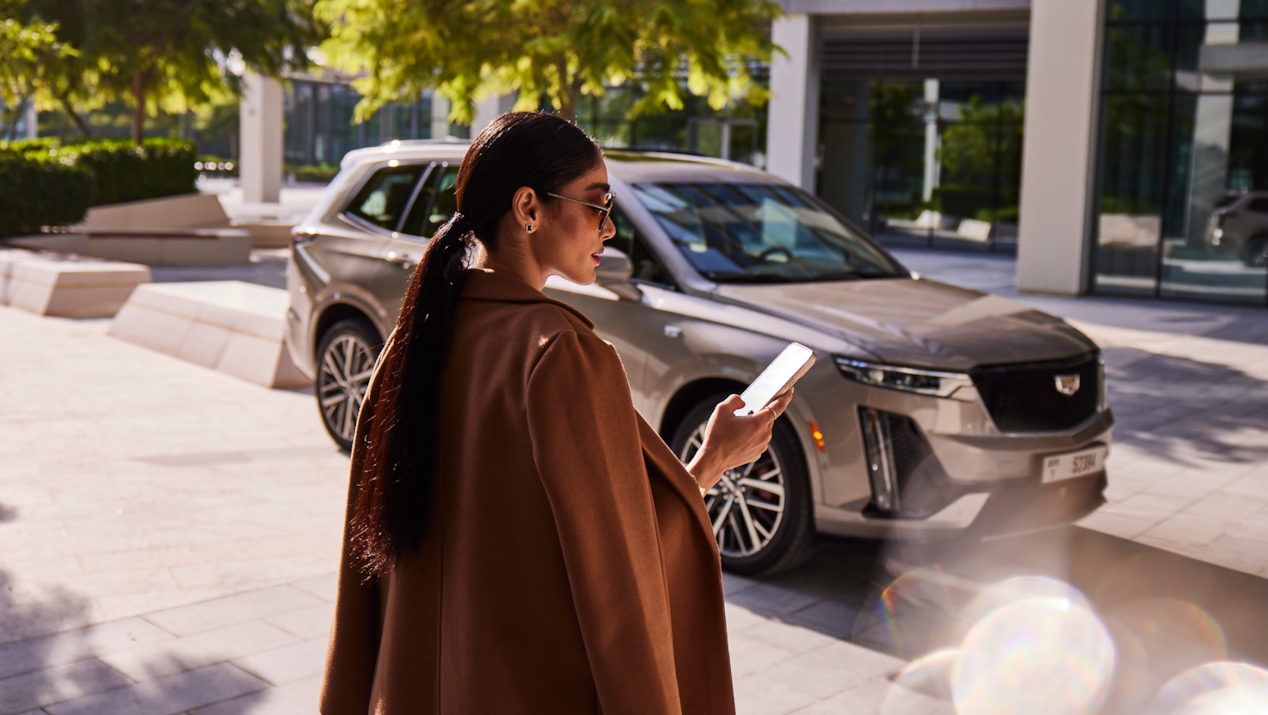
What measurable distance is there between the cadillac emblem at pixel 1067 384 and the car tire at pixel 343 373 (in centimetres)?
372

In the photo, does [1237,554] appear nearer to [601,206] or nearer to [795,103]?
[601,206]

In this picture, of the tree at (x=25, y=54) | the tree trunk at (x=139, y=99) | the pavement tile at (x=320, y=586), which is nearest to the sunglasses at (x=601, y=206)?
the pavement tile at (x=320, y=586)

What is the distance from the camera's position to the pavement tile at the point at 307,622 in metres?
4.63

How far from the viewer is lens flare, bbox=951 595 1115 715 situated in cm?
418

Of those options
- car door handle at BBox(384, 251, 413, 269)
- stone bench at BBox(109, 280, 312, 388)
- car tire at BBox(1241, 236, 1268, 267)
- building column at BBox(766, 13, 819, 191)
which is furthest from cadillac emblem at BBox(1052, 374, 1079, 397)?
building column at BBox(766, 13, 819, 191)

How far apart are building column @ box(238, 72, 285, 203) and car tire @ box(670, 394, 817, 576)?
122ft

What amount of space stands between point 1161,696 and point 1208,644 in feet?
1.98

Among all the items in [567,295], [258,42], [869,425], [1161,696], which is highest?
[258,42]

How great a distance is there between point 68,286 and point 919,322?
1138 centimetres

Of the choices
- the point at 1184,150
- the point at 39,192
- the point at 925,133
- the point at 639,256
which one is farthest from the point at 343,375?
the point at 925,133

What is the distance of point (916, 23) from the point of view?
26.6 m

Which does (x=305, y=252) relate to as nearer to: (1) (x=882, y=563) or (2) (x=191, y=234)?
(1) (x=882, y=563)

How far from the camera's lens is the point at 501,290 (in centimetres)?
189

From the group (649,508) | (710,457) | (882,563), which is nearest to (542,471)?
(649,508)
